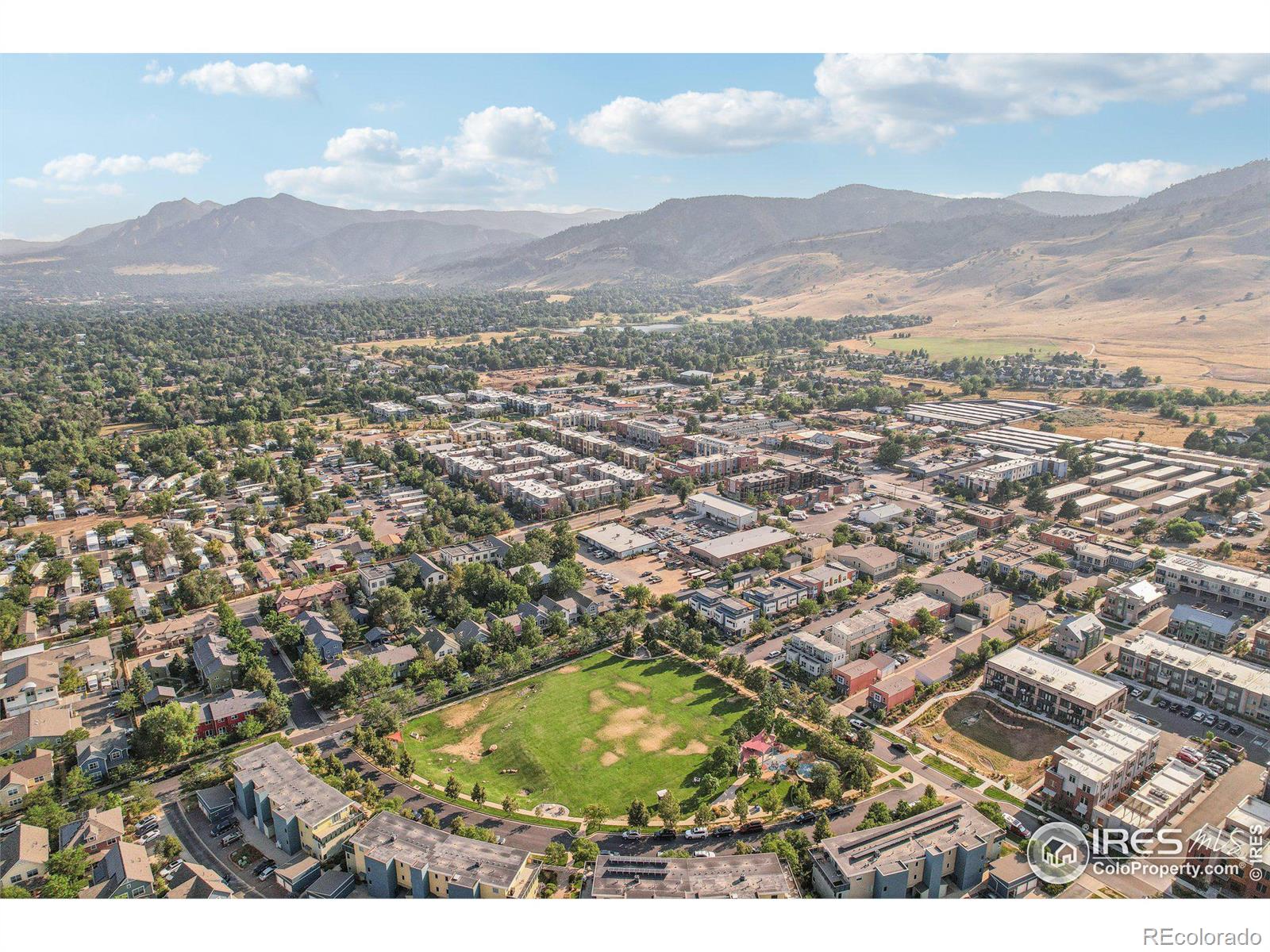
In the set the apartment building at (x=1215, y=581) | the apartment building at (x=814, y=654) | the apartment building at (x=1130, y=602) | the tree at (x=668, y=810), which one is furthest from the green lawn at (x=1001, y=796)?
the apartment building at (x=1215, y=581)

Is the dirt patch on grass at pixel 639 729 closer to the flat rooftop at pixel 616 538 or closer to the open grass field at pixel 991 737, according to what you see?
the open grass field at pixel 991 737

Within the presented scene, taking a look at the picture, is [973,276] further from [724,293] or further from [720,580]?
[720,580]

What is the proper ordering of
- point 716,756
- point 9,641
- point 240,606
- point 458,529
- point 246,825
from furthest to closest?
point 458,529
point 240,606
point 9,641
point 716,756
point 246,825

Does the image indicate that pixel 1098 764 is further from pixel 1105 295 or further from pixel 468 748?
pixel 1105 295

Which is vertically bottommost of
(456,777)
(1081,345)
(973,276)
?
(456,777)

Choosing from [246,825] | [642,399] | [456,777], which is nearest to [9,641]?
[246,825]

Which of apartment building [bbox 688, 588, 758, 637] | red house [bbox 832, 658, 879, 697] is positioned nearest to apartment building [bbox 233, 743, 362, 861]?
apartment building [bbox 688, 588, 758, 637]

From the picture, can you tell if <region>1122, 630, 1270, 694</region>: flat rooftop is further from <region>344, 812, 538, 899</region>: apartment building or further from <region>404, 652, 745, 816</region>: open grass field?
<region>344, 812, 538, 899</region>: apartment building
